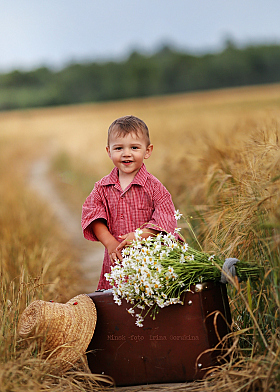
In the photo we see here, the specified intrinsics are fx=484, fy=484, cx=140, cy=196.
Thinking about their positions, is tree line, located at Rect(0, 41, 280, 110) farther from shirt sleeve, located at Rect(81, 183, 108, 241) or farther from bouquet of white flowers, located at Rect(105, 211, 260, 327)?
bouquet of white flowers, located at Rect(105, 211, 260, 327)

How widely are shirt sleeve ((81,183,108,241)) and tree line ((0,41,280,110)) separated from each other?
5377cm

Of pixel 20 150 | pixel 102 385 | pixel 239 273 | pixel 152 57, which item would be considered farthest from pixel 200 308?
pixel 152 57

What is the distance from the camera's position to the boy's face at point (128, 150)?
275cm

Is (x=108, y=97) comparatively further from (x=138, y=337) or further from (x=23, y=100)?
(x=138, y=337)

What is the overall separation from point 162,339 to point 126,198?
2.75ft

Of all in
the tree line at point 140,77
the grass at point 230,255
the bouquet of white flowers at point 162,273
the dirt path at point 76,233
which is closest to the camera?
the grass at point 230,255

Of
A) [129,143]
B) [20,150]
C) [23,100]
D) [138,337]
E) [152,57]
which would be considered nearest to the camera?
[138,337]

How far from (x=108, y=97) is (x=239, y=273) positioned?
62679 mm

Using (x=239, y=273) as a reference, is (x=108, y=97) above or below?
above

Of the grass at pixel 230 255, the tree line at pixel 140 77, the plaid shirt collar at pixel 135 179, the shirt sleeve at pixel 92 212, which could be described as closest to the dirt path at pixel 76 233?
the grass at pixel 230 255

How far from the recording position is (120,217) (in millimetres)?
2867

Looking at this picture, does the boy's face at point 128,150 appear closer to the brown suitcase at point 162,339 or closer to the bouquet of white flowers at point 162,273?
the bouquet of white flowers at point 162,273

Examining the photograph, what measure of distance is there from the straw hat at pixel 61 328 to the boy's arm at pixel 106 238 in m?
0.30

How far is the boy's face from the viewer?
2746mm
